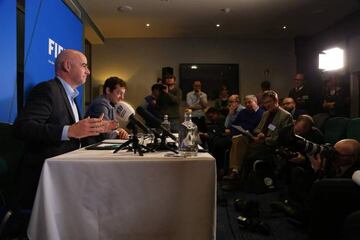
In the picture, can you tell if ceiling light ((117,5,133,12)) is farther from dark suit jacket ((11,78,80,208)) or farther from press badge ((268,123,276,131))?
dark suit jacket ((11,78,80,208))

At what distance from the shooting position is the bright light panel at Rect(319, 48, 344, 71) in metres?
6.05

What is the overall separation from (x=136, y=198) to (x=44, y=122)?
24.4 inches

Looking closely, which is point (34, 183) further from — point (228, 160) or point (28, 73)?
point (228, 160)

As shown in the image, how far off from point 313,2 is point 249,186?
Result: 3.23 meters

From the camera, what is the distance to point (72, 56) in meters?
1.80

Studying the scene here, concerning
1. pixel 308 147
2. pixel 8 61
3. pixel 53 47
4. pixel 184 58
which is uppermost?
pixel 184 58

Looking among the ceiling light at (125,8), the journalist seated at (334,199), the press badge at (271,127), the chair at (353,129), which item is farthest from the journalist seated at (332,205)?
the ceiling light at (125,8)

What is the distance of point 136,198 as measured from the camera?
1251 mm

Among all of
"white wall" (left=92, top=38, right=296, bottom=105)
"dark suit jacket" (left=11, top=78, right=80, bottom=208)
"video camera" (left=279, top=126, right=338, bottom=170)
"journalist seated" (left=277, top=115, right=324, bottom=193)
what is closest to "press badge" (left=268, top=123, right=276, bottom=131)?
"journalist seated" (left=277, top=115, right=324, bottom=193)

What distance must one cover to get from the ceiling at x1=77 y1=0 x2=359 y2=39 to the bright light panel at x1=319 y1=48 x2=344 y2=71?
0.58m

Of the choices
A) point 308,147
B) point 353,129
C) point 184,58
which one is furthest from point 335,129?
point 184,58

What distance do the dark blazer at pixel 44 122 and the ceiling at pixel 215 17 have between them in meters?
3.71

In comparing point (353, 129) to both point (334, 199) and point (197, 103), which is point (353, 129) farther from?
point (197, 103)

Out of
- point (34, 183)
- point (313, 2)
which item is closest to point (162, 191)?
point (34, 183)
